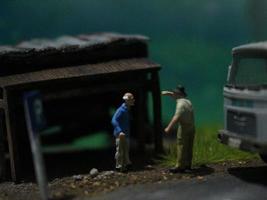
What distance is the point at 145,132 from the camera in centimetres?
1355

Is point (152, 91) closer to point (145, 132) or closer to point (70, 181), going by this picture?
point (145, 132)

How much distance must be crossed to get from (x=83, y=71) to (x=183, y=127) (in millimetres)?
2170

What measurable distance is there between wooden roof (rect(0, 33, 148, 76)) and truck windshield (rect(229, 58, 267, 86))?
228cm

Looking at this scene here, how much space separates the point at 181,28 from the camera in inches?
514

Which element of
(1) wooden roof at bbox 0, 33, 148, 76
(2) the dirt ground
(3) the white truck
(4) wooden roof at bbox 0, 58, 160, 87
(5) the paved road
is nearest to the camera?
(5) the paved road

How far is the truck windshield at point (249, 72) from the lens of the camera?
409 inches

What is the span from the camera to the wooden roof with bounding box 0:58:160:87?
36.2 feet

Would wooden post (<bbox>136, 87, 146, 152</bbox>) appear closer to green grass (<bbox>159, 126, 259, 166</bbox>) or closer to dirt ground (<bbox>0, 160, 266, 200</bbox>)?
green grass (<bbox>159, 126, 259, 166</bbox>)

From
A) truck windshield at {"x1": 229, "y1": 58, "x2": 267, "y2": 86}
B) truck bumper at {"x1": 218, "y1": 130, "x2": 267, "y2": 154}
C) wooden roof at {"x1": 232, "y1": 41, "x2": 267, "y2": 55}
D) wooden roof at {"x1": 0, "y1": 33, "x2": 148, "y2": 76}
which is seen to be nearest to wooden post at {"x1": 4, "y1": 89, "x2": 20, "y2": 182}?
wooden roof at {"x1": 0, "y1": 33, "x2": 148, "y2": 76}

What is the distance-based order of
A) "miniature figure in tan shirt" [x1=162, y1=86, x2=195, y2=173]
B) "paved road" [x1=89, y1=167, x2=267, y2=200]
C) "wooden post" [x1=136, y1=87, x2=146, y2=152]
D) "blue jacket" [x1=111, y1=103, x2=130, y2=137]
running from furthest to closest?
1. "wooden post" [x1=136, y1=87, x2=146, y2=152]
2. "blue jacket" [x1=111, y1=103, x2=130, y2=137]
3. "miniature figure in tan shirt" [x1=162, y1=86, x2=195, y2=173]
4. "paved road" [x1=89, y1=167, x2=267, y2=200]

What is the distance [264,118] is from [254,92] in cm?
44

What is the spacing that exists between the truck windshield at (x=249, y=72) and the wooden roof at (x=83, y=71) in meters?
1.66

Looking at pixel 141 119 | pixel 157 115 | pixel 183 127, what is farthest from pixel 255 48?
→ pixel 141 119

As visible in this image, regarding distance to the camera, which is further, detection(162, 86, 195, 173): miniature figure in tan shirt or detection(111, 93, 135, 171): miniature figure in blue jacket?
detection(111, 93, 135, 171): miniature figure in blue jacket
